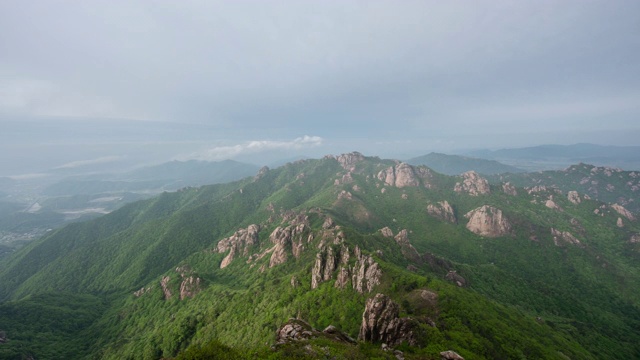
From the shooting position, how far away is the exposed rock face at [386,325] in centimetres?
5516

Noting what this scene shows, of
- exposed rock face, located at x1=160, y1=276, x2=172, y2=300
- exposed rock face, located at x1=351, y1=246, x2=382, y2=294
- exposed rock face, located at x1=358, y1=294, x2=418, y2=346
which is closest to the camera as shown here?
exposed rock face, located at x1=358, y1=294, x2=418, y2=346

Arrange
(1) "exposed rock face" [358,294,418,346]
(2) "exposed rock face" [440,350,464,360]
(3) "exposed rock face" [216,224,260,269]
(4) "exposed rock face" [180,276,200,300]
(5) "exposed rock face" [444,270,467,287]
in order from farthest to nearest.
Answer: (3) "exposed rock face" [216,224,260,269]
(4) "exposed rock face" [180,276,200,300]
(5) "exposed rock face" [444,270,467,287]
(1) "exposed rock face" [358,294,418,346]
(2) "exposed rock face" [440,350,464,360]

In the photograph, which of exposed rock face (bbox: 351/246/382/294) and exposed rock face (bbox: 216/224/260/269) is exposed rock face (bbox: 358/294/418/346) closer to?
exposed rock face (bbox: 351/246/382/294)

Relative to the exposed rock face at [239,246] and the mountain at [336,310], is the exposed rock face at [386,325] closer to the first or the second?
the mountain at [336,310]

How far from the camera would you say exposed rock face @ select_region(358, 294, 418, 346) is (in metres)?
55.2

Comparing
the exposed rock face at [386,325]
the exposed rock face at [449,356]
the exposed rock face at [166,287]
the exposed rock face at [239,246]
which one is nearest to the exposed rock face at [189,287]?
the exposed rock face at [166,287]

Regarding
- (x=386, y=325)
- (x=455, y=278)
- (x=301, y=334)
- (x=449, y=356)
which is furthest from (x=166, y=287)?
(x=449, y=356)

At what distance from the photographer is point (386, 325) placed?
5609cm

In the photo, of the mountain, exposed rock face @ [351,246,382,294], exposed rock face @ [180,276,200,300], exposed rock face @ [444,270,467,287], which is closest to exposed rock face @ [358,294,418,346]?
the mountain

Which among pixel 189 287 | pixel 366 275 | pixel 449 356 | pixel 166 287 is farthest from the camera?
pixel 166 287

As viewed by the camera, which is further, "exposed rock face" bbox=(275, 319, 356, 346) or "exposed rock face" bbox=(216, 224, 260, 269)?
"exposed rock face" bbox=(216, 224, 260, 269)

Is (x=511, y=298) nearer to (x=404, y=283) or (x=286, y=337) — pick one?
(x=404, y=283)

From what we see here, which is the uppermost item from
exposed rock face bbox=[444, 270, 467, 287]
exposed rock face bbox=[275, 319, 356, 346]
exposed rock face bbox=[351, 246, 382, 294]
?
exposed rock face bbox=[275, 319, 356, 346]

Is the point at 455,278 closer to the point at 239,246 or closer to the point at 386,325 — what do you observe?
the point at 386,325
